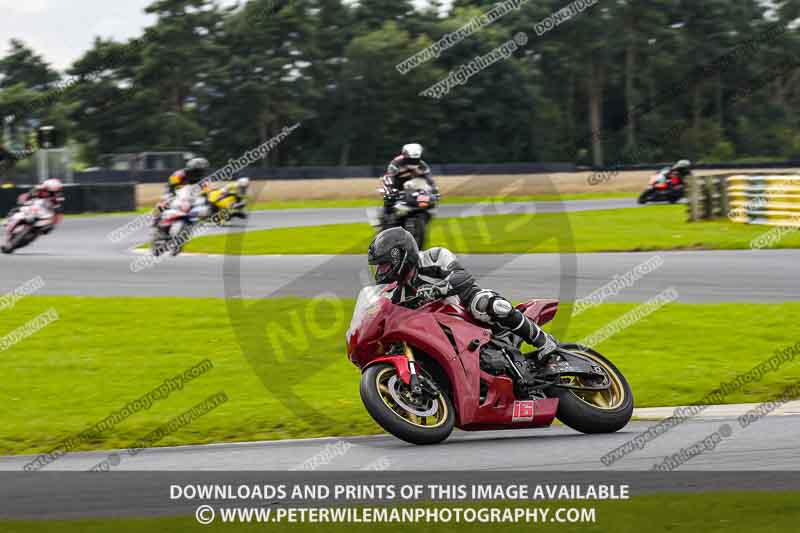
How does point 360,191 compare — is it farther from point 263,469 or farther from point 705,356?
point 263,469

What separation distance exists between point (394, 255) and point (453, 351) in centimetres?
68

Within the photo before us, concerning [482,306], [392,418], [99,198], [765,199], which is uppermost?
[482,306]

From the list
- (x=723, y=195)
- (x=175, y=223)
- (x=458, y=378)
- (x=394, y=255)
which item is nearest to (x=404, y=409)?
(x=458, y=378)

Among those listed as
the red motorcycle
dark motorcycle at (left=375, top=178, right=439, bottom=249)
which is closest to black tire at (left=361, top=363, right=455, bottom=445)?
the red motorcycle

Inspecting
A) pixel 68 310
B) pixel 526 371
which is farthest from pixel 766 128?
pixel 526 371

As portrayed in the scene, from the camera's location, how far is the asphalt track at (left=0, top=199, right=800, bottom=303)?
15.2 meters

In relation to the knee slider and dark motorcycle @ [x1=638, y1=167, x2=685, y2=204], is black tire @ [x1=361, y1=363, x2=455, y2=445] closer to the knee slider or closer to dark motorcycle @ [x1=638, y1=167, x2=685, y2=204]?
the knee slider

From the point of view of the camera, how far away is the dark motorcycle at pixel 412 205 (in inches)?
699

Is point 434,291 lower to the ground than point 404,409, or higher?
higher

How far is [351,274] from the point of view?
1809 centimetres

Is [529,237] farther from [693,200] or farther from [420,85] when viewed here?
[420,85]

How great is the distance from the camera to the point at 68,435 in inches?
326

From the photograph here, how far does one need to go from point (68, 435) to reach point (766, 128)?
7199 cm

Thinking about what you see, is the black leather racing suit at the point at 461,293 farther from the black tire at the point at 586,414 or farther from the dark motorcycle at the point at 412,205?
the dark motorcycle at the point at 412,205
